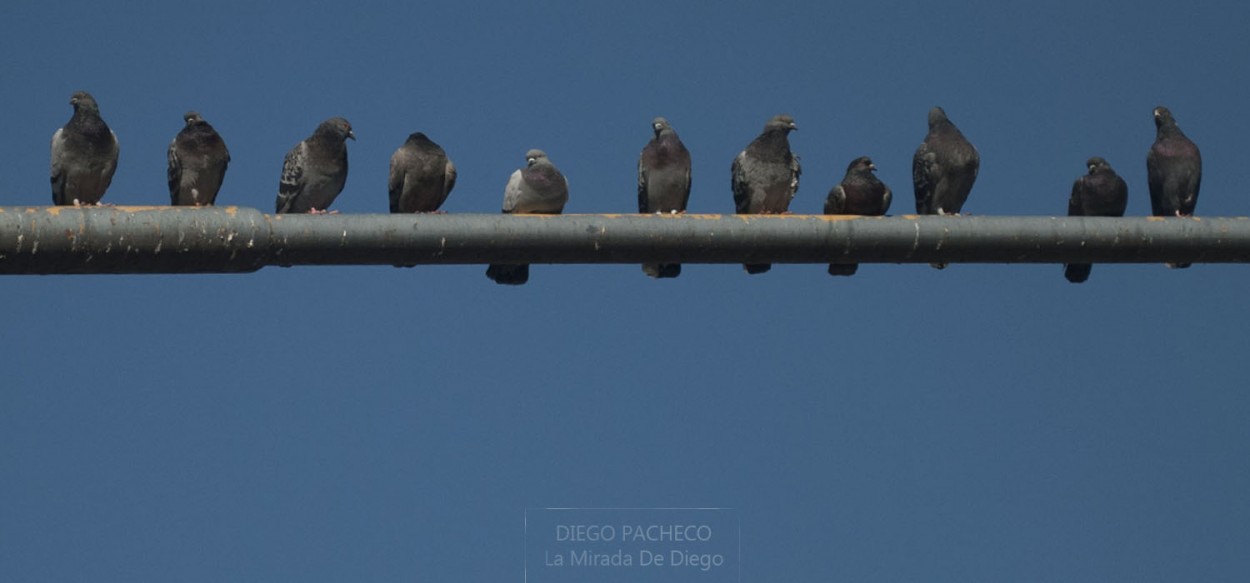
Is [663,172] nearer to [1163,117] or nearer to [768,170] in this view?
[768,170]

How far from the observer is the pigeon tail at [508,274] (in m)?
14.2

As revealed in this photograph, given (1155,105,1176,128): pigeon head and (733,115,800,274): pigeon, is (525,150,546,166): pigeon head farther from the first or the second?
(1155,105,1176,128): pigeon head

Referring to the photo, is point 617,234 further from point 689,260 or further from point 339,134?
point 339,134

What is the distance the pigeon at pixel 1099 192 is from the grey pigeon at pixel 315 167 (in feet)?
21.3

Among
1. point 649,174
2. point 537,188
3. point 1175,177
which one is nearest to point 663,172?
point 649,174

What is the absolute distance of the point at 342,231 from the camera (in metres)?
10.1

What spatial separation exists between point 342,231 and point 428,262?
440mm

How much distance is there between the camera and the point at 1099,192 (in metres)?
19.1

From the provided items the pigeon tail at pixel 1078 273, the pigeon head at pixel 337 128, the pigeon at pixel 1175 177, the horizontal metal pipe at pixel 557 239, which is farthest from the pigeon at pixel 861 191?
the horizontal metal pipe at pixel 557 239

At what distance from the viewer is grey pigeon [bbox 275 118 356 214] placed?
64.8 feet

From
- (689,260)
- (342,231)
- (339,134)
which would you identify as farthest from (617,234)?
(339,134)

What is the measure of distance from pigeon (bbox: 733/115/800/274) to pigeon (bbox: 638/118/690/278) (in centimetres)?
51

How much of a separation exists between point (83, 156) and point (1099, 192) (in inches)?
340

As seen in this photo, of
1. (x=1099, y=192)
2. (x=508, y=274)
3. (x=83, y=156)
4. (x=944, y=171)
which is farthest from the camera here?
(x=944, y=171)
